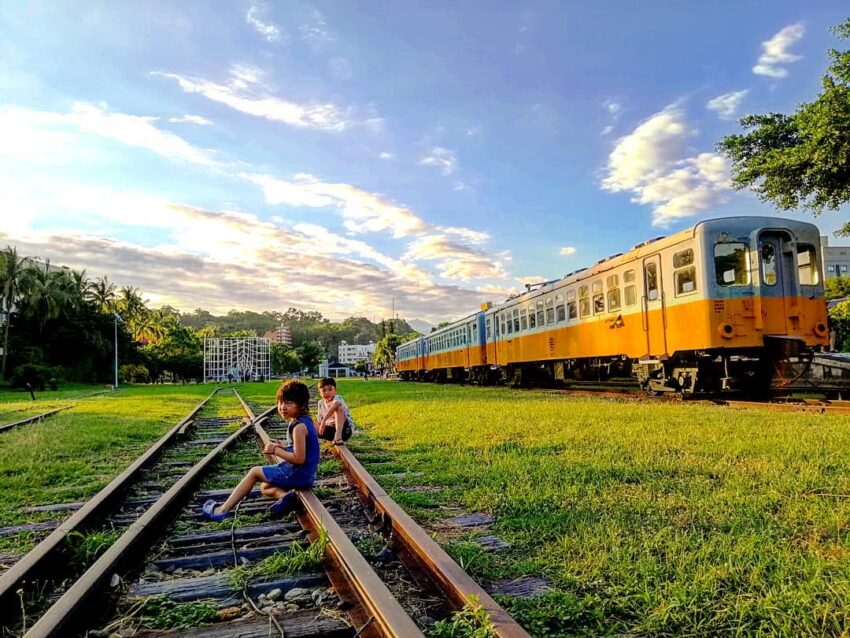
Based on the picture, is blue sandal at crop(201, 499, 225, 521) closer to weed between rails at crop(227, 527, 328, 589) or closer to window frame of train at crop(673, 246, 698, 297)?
weed between rails at crop(227, 527, 328, 589)

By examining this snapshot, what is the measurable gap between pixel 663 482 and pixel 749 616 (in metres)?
2.33

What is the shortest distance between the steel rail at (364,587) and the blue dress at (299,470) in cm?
83

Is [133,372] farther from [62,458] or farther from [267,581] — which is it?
[267,581]

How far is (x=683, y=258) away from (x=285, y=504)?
9.12m

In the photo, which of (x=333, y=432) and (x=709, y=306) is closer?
(x=333, y=432)

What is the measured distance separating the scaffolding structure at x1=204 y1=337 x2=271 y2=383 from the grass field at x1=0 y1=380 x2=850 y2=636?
77481mm

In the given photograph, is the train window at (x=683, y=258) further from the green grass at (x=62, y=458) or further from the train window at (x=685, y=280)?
the green grass at (x=62, y=458)

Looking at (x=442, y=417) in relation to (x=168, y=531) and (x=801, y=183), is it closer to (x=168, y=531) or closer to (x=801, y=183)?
(x=168, y=531)

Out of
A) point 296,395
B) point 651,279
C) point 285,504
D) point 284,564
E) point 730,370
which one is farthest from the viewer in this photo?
point 651,279

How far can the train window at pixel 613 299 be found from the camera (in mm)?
13377

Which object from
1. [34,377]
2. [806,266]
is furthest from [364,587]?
[34,377]

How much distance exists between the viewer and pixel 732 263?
10539 mm

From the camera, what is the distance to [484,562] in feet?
10.7

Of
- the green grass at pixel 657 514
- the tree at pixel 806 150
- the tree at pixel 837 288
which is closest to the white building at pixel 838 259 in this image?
the tree at pixel 837 288
